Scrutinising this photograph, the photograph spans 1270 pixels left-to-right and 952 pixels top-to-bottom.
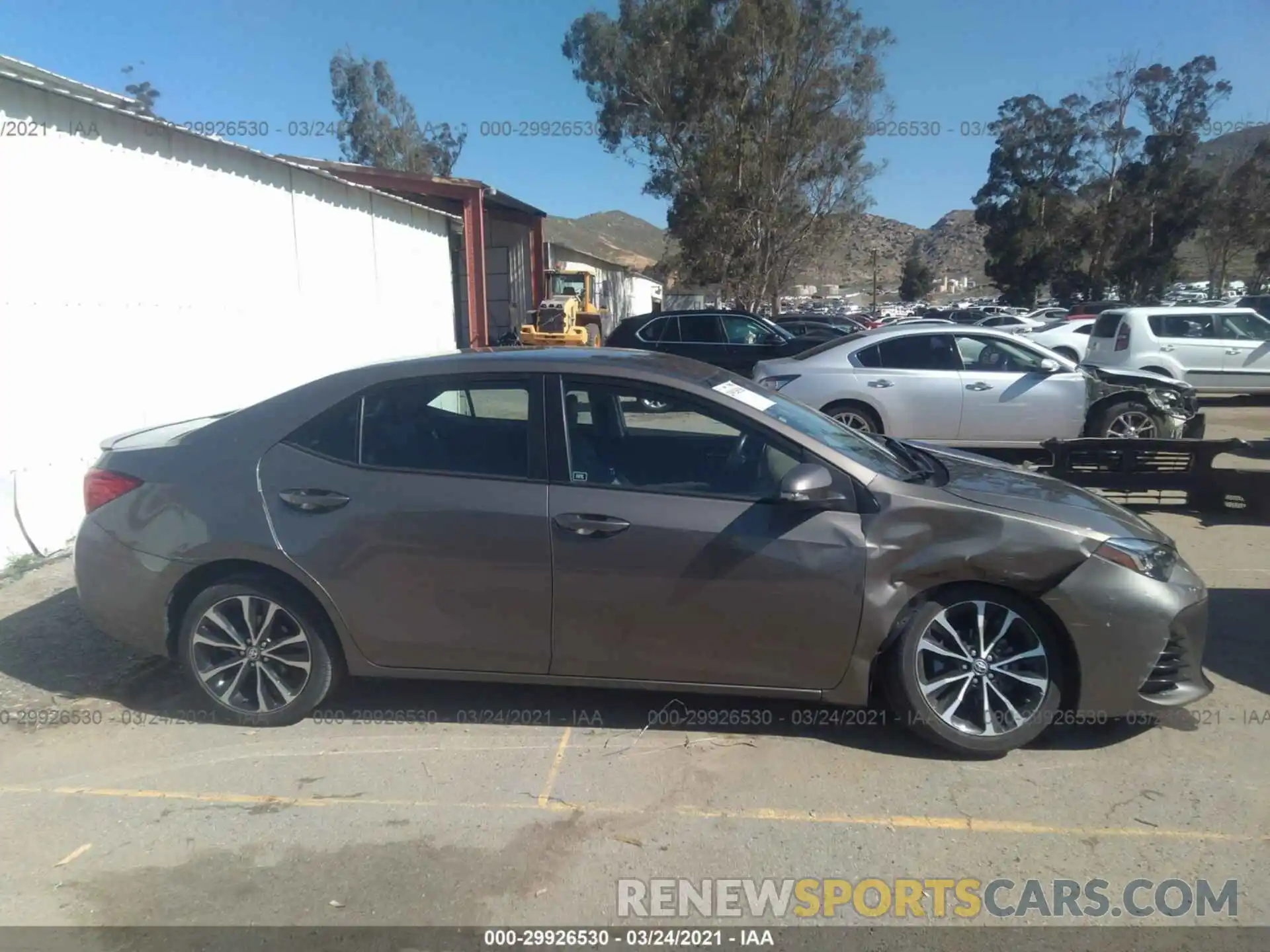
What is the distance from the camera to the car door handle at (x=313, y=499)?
4090 millimetres

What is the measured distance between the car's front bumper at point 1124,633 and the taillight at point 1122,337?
14790 mm

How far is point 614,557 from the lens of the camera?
3873 millimetres

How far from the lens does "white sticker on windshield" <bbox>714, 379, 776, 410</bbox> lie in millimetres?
4109

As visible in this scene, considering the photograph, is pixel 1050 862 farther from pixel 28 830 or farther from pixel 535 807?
pixel 28 830

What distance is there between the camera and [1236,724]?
13.9 feet

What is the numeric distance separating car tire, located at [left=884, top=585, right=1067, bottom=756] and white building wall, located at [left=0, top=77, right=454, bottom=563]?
5919 millimetres

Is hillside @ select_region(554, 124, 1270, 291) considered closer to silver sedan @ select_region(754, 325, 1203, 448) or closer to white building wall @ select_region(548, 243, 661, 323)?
white building wall @ select_region(548, 243, 661, 323)

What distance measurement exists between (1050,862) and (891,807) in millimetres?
569

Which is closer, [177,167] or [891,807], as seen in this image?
[891,807]

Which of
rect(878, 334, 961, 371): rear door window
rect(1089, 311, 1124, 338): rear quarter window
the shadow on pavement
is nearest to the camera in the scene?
the shadow on pavement

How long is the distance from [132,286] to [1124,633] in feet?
25.0

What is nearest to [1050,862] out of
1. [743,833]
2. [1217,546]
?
[743,833]

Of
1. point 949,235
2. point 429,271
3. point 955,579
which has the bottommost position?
point 955,579

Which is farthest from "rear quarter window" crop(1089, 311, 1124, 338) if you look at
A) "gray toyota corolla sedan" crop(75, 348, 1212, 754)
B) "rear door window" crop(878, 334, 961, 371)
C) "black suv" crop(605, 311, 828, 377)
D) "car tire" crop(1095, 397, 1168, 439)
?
"gray toyota corolla sedan" crop(75, 348, 1212, 754)
